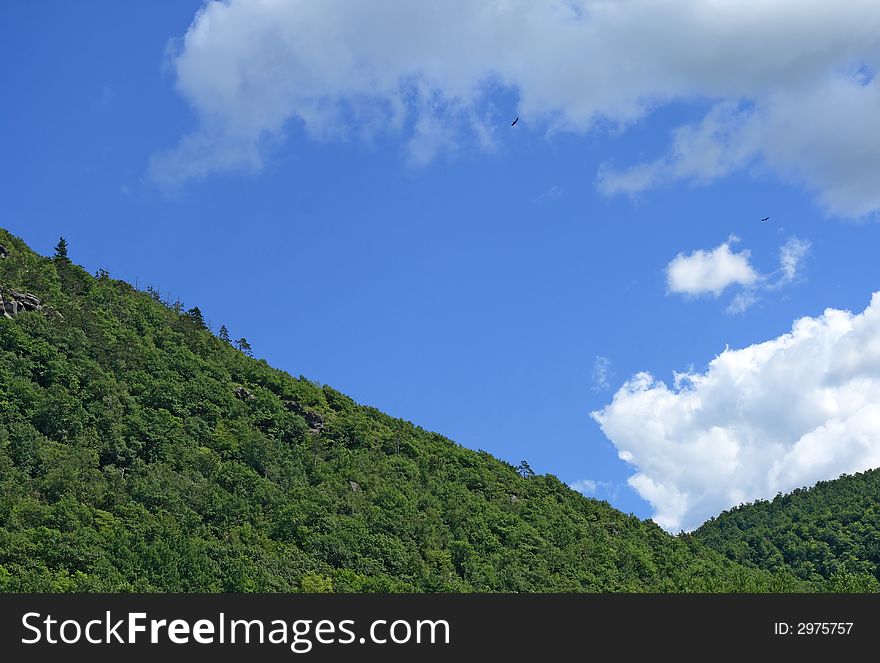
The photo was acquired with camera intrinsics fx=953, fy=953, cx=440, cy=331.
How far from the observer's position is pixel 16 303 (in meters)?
116

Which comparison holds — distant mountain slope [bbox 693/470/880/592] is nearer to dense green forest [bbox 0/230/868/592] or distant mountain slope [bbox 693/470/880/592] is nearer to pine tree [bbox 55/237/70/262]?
dense green forest [bbox 0/230/868/592]

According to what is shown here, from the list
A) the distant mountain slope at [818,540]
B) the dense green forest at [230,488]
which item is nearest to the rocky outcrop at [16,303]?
the dense green forest at [230,488]

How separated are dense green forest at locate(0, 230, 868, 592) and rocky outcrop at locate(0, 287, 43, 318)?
0.27 m

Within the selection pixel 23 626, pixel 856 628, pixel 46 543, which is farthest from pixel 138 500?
pixel 856 628

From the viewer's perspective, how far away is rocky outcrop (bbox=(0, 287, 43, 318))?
114188 millimetres

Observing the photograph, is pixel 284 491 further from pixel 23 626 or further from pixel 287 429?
pixel 23 626

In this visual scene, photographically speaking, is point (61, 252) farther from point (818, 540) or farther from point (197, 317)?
point (818, 540)

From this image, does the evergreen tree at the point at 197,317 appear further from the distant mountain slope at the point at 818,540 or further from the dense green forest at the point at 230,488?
the distant mountain slope at the point at 818,540

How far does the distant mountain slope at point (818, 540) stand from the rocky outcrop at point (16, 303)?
108581mm

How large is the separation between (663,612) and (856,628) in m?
14.6

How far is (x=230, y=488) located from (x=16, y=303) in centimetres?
3808

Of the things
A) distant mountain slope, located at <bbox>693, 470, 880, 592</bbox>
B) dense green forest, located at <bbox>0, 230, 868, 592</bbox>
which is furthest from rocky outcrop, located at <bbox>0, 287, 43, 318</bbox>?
distant mountain slope, located at <bbox>693, 470, 880, 592</bbox>

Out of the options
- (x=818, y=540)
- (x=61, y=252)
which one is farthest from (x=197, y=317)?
(x=818, y=540)

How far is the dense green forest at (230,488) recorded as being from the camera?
8350cm
